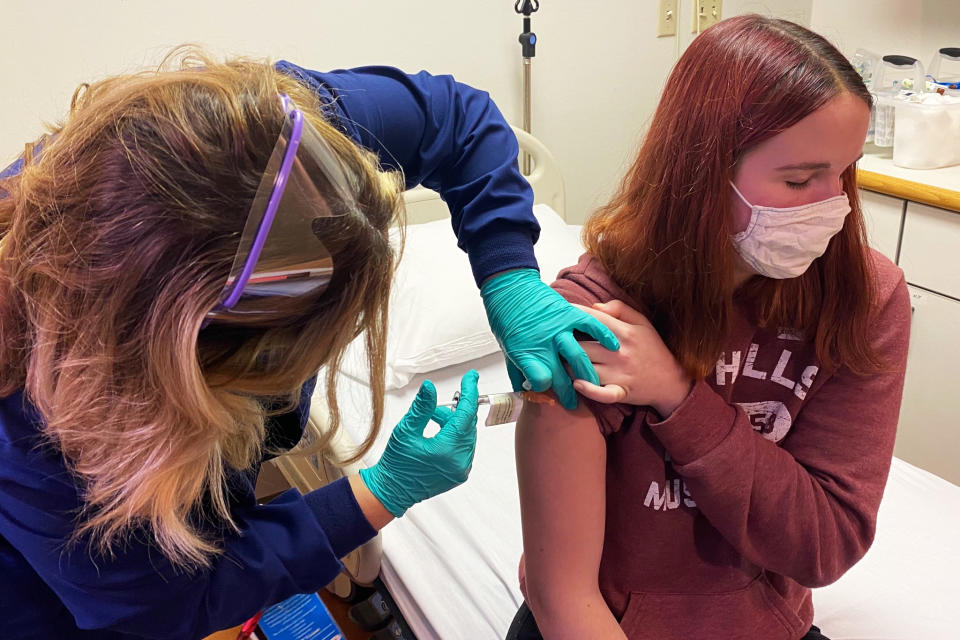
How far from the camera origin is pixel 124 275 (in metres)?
0.64

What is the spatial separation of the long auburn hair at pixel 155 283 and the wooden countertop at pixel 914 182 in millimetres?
1774

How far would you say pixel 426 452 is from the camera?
101 centimetres

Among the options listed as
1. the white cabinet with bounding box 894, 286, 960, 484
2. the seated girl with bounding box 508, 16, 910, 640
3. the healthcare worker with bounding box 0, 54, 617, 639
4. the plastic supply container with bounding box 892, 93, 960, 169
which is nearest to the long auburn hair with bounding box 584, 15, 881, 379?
the seated girl with bounding box 508, 16, 910, 640

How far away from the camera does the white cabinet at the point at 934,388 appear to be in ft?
7.05

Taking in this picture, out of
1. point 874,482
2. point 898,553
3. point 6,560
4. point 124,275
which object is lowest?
point 898,553

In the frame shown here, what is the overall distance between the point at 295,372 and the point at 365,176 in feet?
0.69

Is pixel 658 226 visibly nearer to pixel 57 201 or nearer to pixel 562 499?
pixel 562 499

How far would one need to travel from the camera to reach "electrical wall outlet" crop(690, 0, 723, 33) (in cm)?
267

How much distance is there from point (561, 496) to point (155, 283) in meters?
0.55

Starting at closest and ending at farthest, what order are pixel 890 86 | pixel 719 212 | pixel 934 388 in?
1. pixel 719 212
2. pixel 934 388
3. pixel 890 86

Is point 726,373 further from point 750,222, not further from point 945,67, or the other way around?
point 945,67

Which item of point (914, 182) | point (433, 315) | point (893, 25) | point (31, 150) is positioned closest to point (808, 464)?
point (31, 150)

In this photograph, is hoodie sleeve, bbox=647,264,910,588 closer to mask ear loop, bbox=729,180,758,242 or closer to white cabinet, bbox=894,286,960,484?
mask ear loop, bbox=729,180,758,242

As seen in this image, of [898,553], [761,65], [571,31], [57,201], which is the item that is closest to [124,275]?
[57,201]
